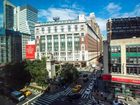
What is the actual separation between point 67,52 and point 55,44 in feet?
29.5

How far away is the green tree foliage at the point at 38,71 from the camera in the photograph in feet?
155

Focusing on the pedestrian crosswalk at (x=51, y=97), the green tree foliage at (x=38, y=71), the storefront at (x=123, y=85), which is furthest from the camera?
the green tree foliage at (x=38, y=71)

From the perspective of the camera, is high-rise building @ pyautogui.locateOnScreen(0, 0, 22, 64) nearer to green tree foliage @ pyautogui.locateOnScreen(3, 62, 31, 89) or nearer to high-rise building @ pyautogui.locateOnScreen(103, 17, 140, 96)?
green tree foliage @ pyautogui.locateOnScreen(3, 62, 31, 89)

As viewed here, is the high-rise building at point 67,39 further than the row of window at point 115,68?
Yes

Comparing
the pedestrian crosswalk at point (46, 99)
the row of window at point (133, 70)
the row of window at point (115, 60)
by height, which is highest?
the row of window at point (115, 60)

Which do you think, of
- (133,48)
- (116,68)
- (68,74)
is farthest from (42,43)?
(133,48)

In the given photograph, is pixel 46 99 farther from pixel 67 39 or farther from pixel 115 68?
pixel 67 39

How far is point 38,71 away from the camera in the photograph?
160ft

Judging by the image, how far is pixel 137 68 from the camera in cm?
3591

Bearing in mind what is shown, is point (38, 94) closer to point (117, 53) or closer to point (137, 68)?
point (117, 53)

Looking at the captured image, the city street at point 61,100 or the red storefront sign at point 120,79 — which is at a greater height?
the red storefront sign at point 120,79

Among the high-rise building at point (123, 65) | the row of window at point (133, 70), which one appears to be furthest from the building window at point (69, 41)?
the row of window at point (133, 70)

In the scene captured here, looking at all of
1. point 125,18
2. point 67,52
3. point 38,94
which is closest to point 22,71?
point 38,94

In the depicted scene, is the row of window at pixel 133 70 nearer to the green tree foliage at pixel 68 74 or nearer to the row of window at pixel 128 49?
the row of window at pixel 128 49
